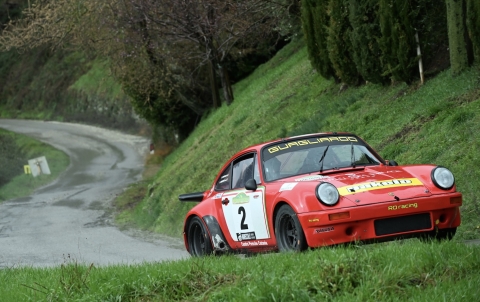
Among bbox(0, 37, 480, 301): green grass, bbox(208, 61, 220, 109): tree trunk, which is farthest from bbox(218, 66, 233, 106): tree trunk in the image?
bbox(0, 37, 480, 301): green grass

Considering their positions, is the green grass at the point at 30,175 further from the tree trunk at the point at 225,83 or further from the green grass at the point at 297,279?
the green grass at the point at 297,279

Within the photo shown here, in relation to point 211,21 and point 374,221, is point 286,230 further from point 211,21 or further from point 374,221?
point 211,21

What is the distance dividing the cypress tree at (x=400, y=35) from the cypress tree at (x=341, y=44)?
6.93 ft

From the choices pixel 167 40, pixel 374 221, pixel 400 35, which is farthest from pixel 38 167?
pixel 374 221

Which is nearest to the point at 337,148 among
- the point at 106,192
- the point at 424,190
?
the point at 424,190

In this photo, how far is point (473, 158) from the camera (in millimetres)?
Result: 11844

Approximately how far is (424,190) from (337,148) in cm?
170

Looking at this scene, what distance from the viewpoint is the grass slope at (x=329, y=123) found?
12.9m

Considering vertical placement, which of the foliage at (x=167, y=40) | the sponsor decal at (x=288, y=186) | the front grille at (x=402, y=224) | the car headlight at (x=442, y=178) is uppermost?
the foliage at (x=167, y=40)

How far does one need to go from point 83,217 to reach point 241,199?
1592cm

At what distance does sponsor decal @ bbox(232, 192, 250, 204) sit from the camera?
10.1 m

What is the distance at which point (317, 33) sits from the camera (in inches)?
824

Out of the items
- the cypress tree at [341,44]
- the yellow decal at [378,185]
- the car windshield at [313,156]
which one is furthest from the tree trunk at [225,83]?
the yellow decal at [378,185]

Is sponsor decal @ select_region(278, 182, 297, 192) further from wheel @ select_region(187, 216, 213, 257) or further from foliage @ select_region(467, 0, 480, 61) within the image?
foliage @ select_region(467, 0, 480, 61)
